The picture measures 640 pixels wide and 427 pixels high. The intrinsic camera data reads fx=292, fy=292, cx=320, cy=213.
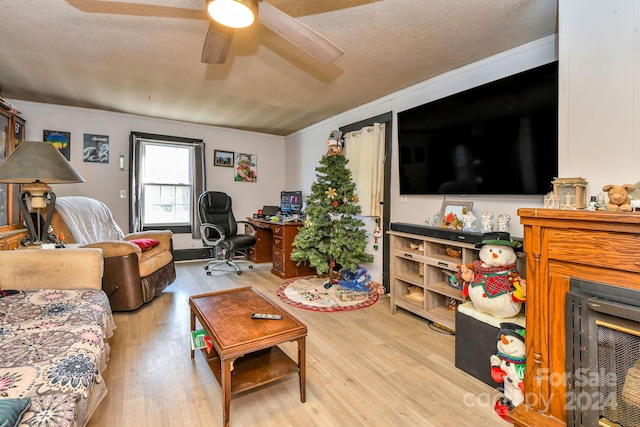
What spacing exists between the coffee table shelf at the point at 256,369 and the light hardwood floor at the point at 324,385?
0.18 m

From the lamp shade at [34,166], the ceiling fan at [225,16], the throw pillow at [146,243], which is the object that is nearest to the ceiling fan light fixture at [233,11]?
the ceiling fan at [225,16]

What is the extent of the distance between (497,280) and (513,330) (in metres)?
0.29

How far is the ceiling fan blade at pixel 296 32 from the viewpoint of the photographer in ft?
5.13

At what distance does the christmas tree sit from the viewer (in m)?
3.54

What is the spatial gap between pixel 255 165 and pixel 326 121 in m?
1.70

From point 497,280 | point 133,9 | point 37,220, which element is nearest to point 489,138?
point 497,280

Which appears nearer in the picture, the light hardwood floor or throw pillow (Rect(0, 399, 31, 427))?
throw pillow (Rect(0, 399, 31, 427))

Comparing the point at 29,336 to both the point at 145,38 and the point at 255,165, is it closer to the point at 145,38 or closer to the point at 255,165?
the point at 145,38

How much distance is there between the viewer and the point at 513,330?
1603mm

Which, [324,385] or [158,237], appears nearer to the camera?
[324,385]

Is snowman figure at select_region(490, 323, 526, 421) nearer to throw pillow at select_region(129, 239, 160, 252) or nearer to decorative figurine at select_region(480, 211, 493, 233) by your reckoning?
decorative figurine at select_region(480, 211, 493, 233)

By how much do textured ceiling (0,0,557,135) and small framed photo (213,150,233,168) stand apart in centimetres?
125

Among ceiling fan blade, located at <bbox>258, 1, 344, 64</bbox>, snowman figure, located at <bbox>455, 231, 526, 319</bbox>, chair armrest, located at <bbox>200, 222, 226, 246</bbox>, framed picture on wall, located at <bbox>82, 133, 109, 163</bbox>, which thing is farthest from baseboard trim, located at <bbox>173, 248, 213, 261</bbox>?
snowman figure, located at <bbox>455, 231, 526, 319</bbox>

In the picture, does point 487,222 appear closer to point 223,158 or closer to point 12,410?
point 12,410
